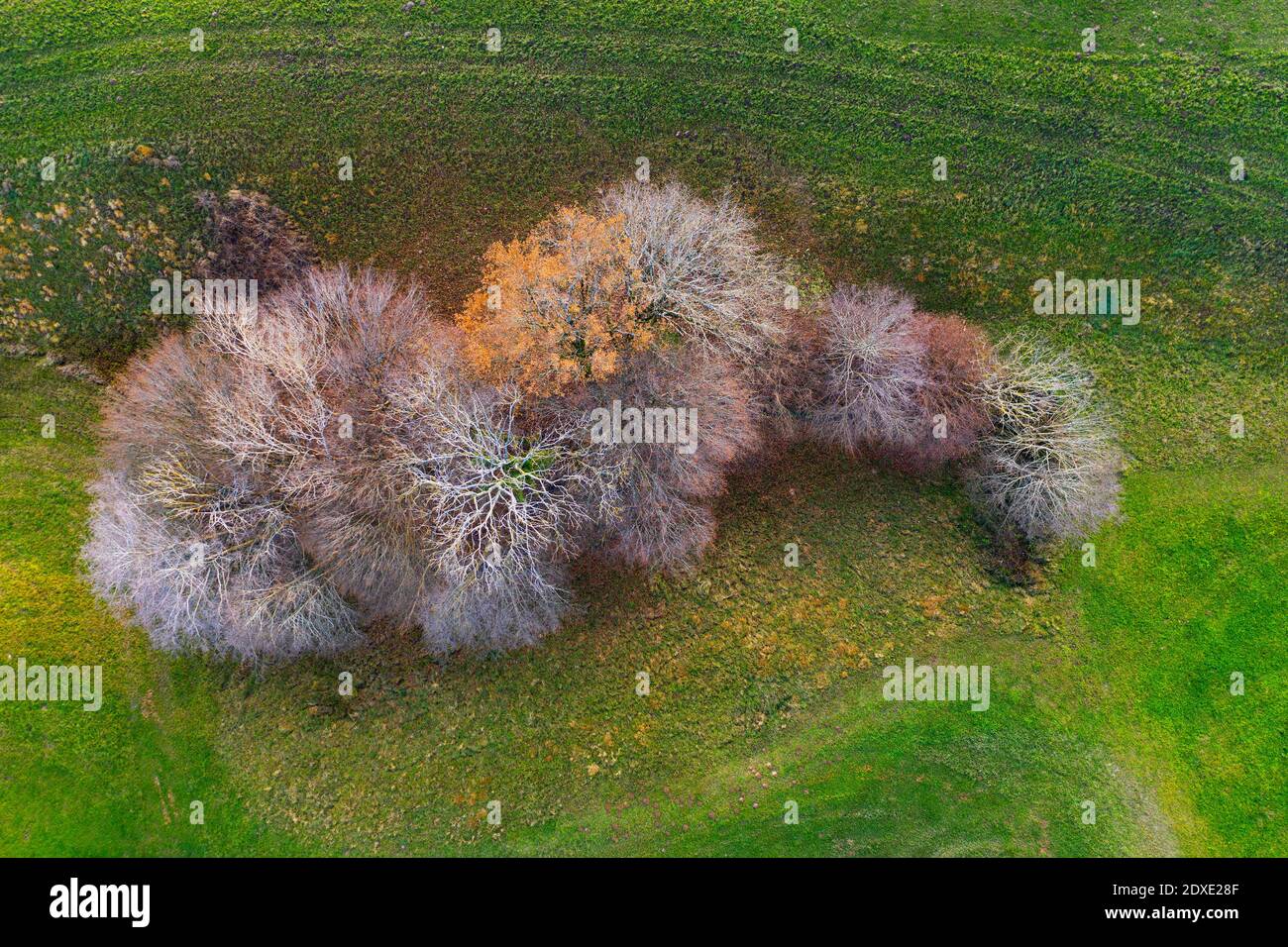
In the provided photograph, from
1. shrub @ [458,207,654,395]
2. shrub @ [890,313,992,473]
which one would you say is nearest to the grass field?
shrub @ [890,313,992,473]

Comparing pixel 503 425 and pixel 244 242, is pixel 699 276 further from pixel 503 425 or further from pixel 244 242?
pixel 244 242

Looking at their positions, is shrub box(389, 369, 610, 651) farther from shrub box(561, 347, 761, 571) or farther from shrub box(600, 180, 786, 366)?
shrub box(600, 180, 786, 366)

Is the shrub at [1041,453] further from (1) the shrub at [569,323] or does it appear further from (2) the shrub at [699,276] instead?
(1) the shrub at [569,323]

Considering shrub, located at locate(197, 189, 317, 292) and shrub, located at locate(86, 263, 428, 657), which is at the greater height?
shrub, located at locate(197, 189, 317, 292)

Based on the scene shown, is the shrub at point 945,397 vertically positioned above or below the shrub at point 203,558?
above

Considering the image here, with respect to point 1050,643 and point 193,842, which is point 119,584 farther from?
point 1050,643

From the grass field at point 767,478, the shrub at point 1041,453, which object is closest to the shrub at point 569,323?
the grass field at point 767,478

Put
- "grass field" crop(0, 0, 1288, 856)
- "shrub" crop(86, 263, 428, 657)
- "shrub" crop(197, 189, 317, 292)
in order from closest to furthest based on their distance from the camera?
"shrub" crop(86, 263, 428, 657) → "grass field" crop(0, 0, 1288, 856) → "shrub" crop(197, 189, 317, 292)
